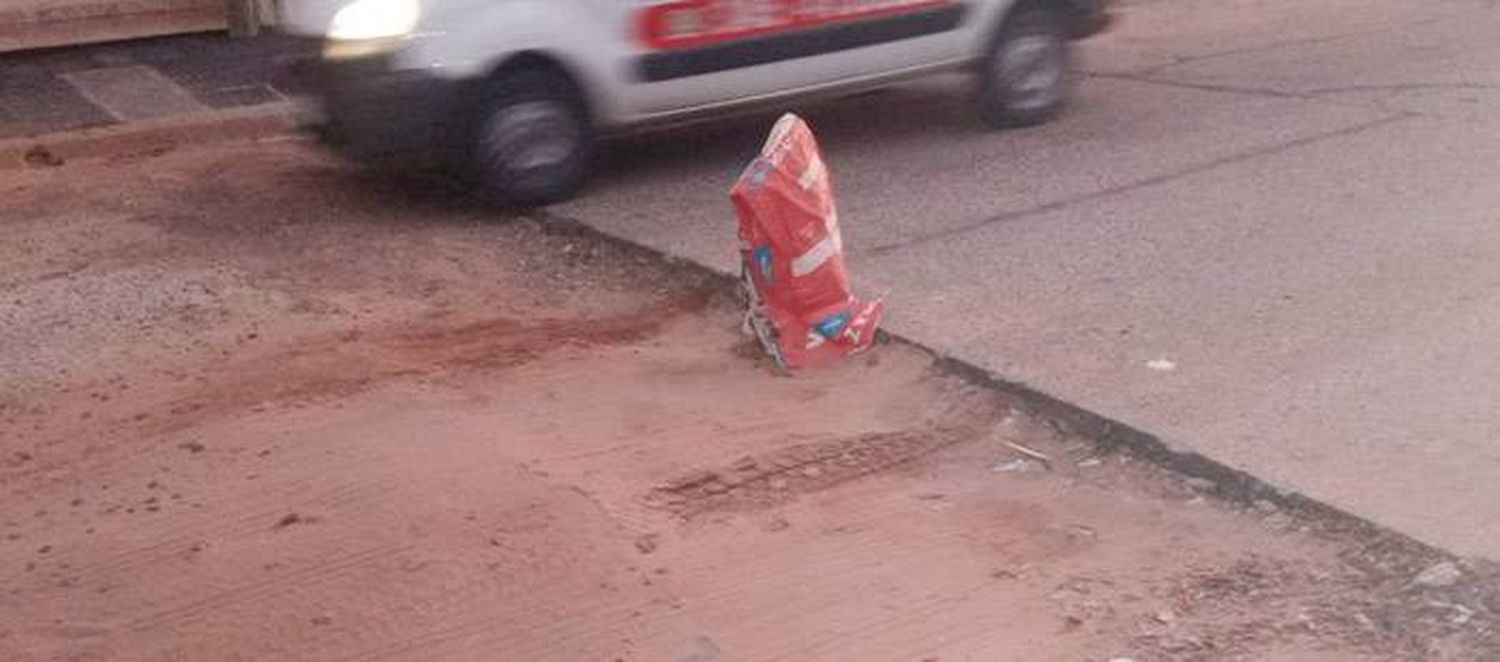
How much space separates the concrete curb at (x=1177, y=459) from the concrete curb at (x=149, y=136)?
5072mm

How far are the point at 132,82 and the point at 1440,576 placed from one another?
9134mm

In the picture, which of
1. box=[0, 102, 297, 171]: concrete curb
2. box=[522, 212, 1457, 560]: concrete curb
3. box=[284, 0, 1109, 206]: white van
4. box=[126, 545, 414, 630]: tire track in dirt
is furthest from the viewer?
box=[0, 102, 297, 171]: concrete curb

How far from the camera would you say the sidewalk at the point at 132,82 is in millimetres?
10812

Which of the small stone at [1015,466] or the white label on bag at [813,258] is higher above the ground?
the white label on bag at [813,258]

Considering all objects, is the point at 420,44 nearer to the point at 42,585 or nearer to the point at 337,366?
the point at 337,366

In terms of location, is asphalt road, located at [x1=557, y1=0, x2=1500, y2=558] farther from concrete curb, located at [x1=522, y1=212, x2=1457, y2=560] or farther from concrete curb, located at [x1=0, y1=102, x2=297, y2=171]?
concrete curb, located at [x1=0, y1=102, x2=297, y2=171]

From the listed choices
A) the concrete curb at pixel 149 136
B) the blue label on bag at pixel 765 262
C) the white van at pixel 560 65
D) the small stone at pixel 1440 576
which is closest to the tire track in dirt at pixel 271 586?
the blue label on bag at pixel 765 262

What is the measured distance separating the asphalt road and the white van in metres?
0.43

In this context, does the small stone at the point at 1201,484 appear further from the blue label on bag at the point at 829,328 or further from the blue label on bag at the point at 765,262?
the blue label on bag at the point at 765,262

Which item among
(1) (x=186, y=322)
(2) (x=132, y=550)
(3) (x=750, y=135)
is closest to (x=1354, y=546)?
(2) (x=132, y=550)

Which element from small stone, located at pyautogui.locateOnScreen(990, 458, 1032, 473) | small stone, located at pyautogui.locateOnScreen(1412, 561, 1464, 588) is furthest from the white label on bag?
small stone, located at pyautogui.locateOnScreen(1412, 561, 1464, 588)

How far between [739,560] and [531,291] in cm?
294

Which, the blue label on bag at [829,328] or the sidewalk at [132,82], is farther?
the sidewalk at [132,82]

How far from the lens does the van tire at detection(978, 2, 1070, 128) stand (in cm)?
1029
